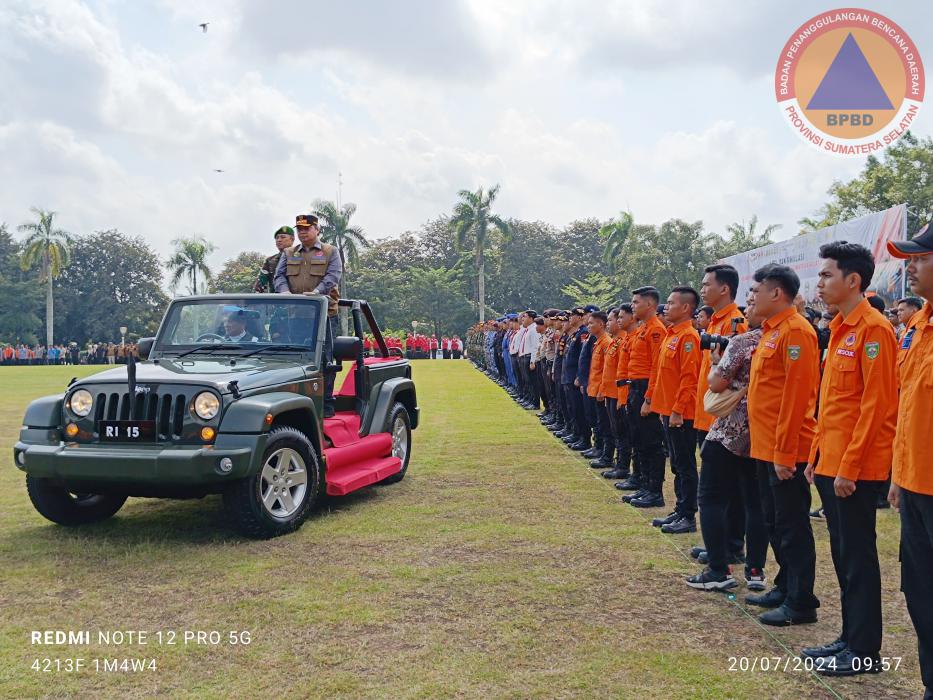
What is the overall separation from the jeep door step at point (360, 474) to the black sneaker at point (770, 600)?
11.5 ft

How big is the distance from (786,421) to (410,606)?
2.30m

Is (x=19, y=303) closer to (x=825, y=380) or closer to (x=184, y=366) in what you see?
(x=184, y=366)

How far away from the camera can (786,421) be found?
441 cm

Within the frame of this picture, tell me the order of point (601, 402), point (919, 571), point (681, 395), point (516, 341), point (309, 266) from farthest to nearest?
point (516, 341), point (601, 402), point (309, 266), point (681, 395), point (919, 571)

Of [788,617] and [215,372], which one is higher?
[215,372]

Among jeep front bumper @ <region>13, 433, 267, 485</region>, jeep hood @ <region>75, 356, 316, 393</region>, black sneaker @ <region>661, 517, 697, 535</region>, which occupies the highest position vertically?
jeep hood @ <region>75, 356, 316, 393</region>

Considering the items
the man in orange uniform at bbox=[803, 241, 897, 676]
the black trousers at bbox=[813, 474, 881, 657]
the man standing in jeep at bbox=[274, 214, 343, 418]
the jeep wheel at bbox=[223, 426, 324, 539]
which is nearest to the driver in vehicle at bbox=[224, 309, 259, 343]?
the man standing in jeep at bbox=[274, 214, 343, 418]

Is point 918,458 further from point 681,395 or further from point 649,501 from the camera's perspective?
point 649,501

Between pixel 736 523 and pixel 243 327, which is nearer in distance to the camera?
pixel 736 523

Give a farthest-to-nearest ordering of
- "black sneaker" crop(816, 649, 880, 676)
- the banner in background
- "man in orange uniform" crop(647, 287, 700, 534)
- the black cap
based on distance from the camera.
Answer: the banner in background → "man in orange uniform" crop(647, 287, 700, 534) → "black sneaker" crop(816, 649, 880, 676) → the black cap

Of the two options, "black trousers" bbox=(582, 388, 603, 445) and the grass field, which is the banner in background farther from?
the grass field

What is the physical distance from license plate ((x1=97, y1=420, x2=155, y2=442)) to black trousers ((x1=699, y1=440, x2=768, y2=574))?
12.4ft

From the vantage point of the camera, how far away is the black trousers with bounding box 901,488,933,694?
3.32 m

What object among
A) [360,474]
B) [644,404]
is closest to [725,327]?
[644,404]
